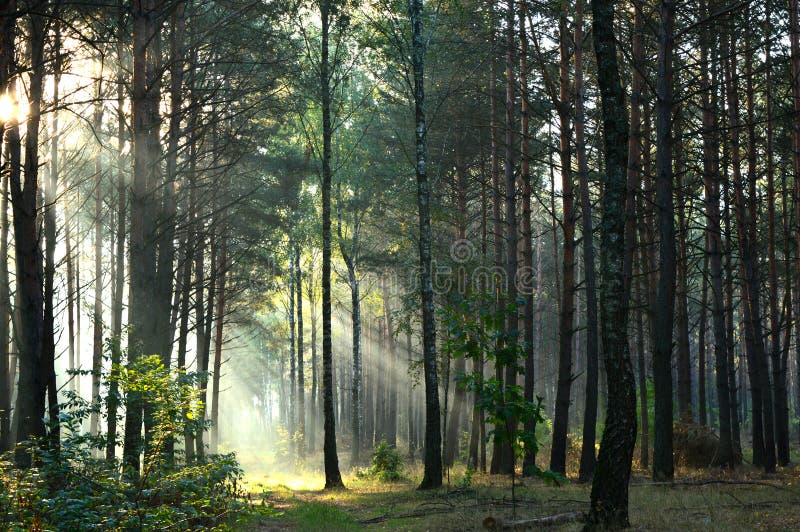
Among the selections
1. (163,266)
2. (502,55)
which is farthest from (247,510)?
(502,55)

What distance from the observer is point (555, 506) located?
1015 centimetres

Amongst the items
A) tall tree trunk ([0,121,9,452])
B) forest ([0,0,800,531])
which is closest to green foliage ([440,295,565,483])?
forest ([0,0,800,531])

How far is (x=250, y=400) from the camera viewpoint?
78688 millimetres

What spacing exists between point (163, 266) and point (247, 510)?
7000 millimetres

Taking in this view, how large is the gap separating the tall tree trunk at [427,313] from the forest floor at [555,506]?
66 cm

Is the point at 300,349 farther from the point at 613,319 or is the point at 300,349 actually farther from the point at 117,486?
the point at 613,319

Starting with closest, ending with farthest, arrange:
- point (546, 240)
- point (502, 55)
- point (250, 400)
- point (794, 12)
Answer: point (794, 12) < point (502, 55) < point (546, 240) < point (250, 400)

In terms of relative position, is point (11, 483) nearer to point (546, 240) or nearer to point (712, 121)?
point (712, 121)

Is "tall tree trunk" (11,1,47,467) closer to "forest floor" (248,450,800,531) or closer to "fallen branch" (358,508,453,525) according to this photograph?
"forest floor" (248,450,800,531)

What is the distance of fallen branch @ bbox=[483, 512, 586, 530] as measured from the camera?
8359mm

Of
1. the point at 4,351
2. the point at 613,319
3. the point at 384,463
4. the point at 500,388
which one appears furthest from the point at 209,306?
the point at 613,319

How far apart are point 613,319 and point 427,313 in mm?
7979

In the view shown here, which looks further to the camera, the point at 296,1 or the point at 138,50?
the point at 296,1

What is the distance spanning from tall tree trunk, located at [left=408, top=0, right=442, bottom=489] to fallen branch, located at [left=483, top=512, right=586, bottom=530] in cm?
596
